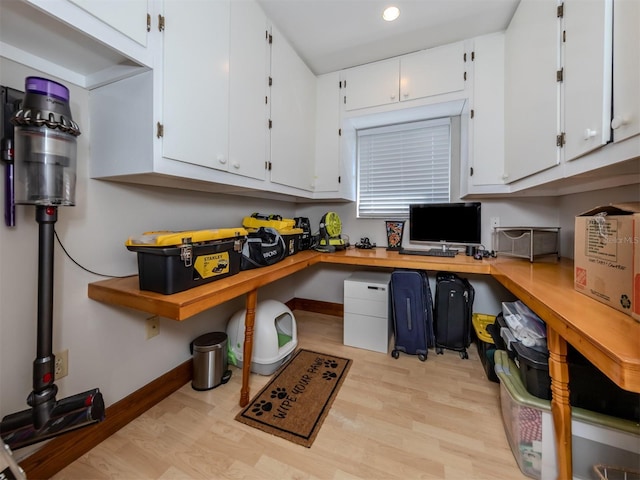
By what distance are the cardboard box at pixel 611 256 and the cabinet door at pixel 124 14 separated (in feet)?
6.11

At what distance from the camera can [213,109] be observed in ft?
4.41

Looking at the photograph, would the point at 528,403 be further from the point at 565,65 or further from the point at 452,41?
the point at 452,41

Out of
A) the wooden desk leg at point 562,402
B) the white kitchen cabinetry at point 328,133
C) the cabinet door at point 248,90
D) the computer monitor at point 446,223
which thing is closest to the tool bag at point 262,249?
the cabinet door at point 248,90

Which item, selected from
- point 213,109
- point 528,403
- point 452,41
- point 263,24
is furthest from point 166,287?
point 452,41

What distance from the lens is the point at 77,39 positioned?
921 millimetres

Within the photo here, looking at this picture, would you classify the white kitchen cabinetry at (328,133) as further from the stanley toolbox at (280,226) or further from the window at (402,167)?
the stanley toolbox at (280,226)

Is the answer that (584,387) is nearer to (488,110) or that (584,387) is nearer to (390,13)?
(488,110)

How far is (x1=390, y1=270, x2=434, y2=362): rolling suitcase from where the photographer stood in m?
1.98

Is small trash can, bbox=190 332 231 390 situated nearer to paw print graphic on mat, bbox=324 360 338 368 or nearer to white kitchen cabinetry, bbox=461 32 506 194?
paw print graphic on mat, bbox=324 360 338 368

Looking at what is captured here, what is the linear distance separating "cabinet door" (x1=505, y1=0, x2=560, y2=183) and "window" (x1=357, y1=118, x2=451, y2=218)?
64cm

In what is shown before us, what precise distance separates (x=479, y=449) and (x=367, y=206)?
207 cm

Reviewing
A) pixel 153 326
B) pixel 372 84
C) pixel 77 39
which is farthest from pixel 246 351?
pixel 372 84

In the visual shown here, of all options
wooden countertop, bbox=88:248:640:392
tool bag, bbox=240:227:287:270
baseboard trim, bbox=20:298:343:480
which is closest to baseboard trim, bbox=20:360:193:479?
baseboard trim, bbox=20:298:343:480

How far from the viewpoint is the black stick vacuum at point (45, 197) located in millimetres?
863
